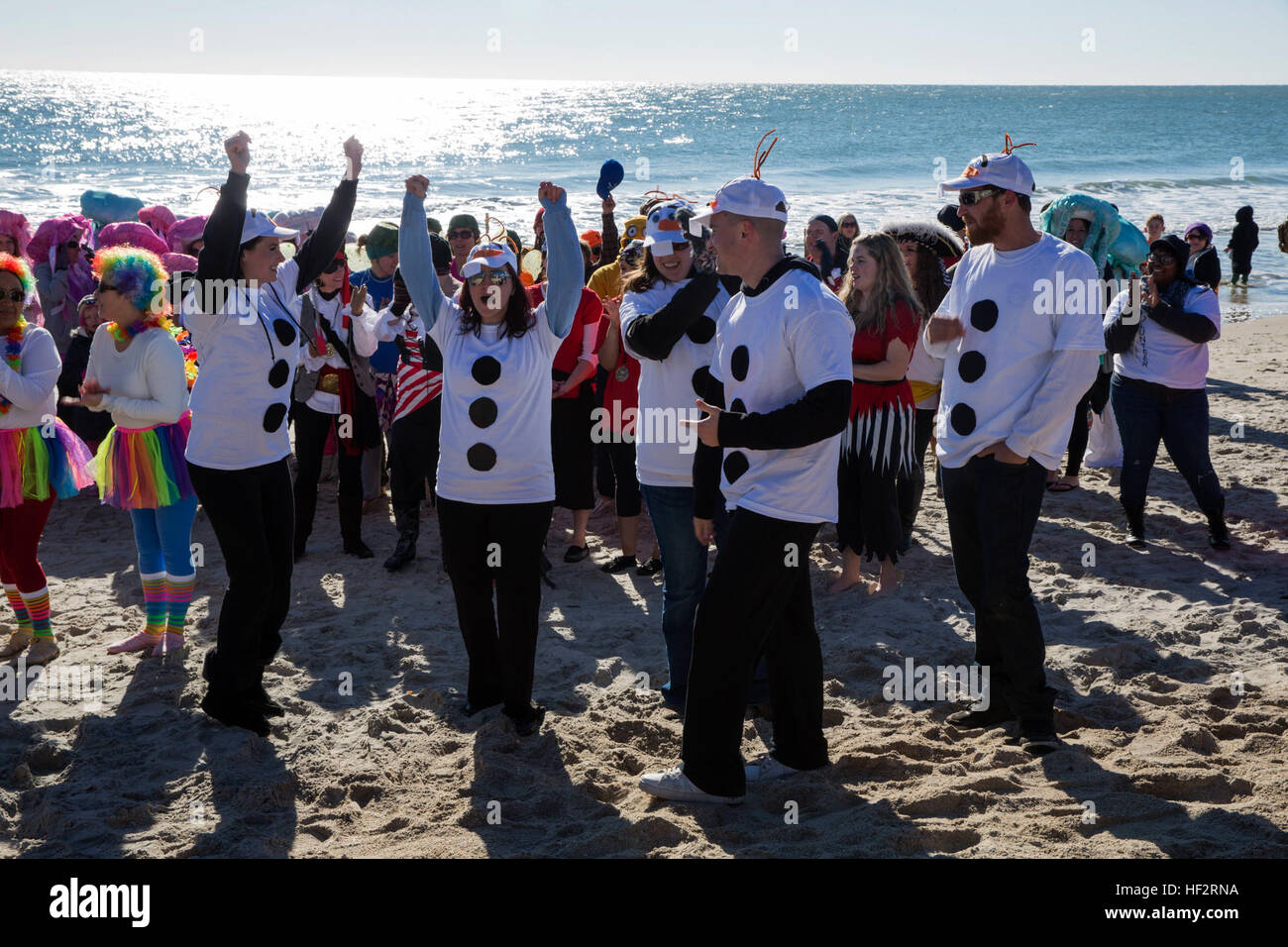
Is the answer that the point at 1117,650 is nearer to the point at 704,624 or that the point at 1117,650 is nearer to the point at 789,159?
the point at 704,624

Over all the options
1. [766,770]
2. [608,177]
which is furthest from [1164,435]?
[608,177]

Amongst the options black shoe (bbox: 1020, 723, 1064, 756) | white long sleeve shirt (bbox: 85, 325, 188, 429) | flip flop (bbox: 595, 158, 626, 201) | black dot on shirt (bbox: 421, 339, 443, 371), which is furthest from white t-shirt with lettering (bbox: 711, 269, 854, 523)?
flip flop (bbox: 595, 158, 626, 201)

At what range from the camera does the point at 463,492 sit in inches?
156

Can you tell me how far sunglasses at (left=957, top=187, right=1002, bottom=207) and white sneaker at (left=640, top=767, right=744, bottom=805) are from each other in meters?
2.18

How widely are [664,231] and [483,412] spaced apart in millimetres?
977

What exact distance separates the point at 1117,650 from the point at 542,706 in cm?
252

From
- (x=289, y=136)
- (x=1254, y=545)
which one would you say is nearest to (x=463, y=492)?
(x=1254, y=545)

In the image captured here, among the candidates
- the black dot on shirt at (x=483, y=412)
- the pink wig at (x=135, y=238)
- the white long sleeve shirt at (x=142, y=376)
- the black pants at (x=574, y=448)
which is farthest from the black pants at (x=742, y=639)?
the pink wig at (x=135, y=238)

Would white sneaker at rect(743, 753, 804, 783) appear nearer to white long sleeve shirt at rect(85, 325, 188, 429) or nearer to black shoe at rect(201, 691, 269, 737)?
black shoe at rect(201, 691, 269, 737)

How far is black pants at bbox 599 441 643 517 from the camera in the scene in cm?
614

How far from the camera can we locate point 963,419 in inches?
153

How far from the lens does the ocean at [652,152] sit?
30.7 metres

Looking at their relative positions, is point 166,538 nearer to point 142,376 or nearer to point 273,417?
point 142,376
